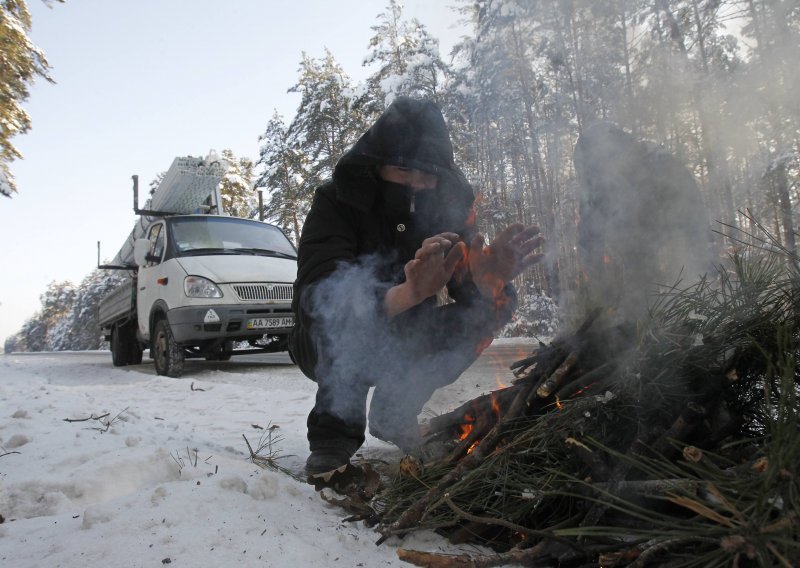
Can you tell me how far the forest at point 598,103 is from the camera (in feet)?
8.41

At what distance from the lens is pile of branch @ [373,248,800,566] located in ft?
3.50

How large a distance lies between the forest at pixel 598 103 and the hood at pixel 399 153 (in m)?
0.73

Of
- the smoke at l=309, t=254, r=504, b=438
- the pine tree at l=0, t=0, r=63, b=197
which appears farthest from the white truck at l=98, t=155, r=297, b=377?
the pine tree at l=0, t=0, r=63, b=197

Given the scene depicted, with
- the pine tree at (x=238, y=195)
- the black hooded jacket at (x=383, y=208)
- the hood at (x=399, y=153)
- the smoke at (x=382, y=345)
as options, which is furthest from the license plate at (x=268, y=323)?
the pine tree at (x=238, y=195)

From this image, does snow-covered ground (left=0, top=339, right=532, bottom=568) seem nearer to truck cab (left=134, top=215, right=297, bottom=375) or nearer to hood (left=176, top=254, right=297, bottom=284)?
truck cab (left=134, top=215, right=297, bottom=375)

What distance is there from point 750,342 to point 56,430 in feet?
10.3

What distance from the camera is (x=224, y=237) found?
290 inches

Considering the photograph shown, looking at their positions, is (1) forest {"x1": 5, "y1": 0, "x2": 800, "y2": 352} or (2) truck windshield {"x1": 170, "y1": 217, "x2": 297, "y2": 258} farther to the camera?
(2) truck windshield {"x1": 170, "y1": 217, "x2": 297, "y2": 258}

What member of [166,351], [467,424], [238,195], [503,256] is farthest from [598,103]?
[238,195]

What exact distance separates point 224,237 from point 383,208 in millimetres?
5361

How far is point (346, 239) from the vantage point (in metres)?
2.51

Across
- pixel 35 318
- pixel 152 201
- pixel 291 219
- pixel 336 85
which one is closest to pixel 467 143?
pixel 152 201

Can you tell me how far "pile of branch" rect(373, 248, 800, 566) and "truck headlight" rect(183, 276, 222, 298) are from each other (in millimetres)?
5191

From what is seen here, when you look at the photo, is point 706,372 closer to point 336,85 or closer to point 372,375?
point 372,375
